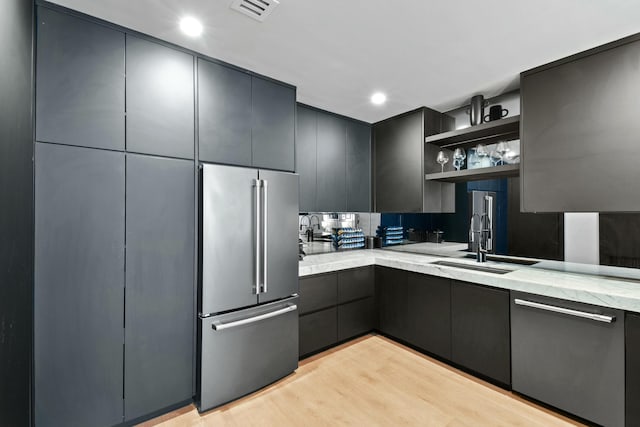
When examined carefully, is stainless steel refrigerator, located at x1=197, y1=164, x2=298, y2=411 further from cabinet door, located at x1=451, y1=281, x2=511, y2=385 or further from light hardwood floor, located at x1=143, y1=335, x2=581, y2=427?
cabinet door, located at x1=451, y1=281, x2=511, y2=385

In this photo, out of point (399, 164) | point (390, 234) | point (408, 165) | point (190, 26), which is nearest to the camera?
point (190, 26)

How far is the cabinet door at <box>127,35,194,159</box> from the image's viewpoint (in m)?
1.78

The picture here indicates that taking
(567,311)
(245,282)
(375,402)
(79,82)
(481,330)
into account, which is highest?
(79,82)

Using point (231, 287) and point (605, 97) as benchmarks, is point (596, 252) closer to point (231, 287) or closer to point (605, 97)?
point (605, 97)

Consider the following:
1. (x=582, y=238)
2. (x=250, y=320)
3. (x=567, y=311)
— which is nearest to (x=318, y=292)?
(x=250, y=320)

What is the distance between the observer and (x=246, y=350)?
82.1 inches

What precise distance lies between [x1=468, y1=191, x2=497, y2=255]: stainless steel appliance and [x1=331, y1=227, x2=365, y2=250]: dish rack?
1.38m

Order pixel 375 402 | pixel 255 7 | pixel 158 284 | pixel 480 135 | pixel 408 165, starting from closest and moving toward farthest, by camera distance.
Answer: pixel 255 7
pixel 158 284
pixel 375 402
pixel 480 135
pixel 408 165

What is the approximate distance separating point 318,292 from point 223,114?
1762 mm

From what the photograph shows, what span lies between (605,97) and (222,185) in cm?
267

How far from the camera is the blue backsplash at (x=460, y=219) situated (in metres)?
2.89

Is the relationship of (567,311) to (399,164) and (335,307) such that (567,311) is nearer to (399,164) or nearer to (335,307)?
(335,307)

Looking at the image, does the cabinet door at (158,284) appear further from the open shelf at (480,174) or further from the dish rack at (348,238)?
the open shelf at (480,174)

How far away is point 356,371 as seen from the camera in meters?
2.42
